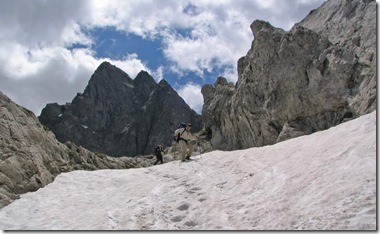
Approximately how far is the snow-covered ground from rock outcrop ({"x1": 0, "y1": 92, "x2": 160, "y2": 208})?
80 cm

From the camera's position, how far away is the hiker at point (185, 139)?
26.1 m

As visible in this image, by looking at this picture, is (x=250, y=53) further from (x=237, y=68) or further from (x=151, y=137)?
(x=151, y=137)

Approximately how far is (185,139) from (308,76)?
43785 millimetres

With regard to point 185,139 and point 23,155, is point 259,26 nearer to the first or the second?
point 185,139

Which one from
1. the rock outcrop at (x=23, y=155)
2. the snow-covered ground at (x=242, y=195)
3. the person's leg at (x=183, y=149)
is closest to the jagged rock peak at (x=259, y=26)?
the person's leg at (x=183, y=149)

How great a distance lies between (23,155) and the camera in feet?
70.6

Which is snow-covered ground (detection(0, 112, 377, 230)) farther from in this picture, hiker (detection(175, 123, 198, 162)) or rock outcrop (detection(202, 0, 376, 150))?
rock outcrop (detection(202, 0, 376, 150))

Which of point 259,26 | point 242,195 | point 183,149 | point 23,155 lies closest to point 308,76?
point 259,26

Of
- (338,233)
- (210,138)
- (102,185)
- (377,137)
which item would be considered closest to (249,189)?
(377,137)

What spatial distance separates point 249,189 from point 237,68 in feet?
261

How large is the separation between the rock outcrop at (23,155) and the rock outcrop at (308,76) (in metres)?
34.9

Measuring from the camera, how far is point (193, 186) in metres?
18.1

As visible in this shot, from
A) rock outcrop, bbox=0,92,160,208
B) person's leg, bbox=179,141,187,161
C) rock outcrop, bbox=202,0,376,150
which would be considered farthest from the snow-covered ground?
rock outcrop, bbox=202,0,376,150

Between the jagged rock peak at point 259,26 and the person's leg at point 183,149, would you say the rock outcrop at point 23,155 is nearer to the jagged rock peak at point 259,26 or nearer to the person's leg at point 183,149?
the person's leg at point 183,149
